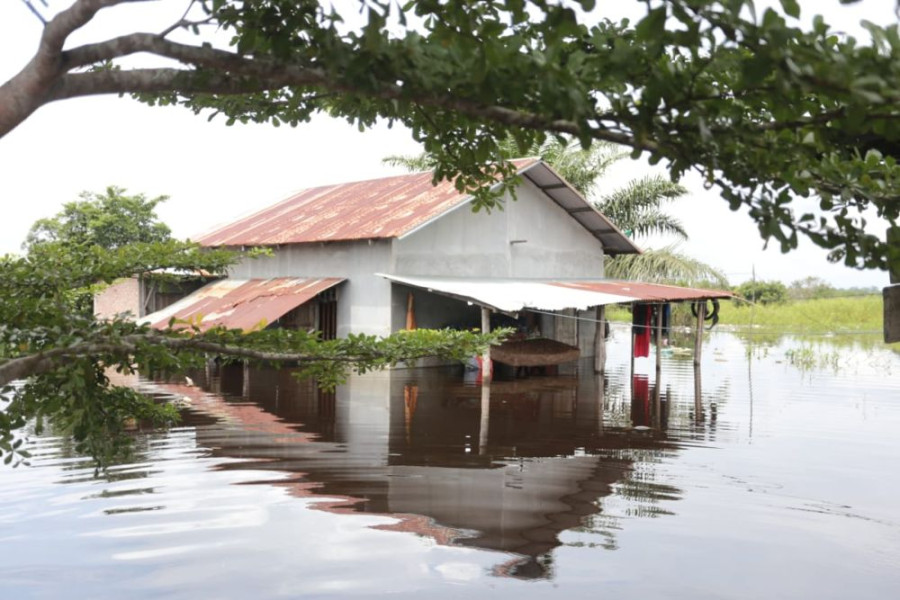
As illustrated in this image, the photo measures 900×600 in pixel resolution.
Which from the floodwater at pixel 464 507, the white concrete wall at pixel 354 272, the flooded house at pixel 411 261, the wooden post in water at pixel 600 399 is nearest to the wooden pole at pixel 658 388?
the floodwater at pixel 464 507

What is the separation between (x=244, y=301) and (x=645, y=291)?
361 inches

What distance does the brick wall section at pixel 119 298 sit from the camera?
22.5 m

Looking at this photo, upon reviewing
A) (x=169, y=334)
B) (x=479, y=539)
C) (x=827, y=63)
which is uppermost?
(x=827, y=63)

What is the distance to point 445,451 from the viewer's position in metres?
9.16

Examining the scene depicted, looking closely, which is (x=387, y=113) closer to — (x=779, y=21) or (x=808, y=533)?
(x=779, y=21)

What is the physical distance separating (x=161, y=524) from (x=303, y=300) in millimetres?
11489

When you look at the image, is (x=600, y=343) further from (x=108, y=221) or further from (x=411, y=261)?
(x=108, y=221)

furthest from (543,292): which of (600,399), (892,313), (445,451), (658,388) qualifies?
(892,313)

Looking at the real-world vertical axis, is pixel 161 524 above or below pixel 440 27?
below

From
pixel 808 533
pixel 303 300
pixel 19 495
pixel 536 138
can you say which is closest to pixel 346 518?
pixel 19 495

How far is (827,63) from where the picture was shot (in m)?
2.09

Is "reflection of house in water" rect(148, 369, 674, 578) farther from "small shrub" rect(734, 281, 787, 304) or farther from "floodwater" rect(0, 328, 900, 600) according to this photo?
"small shrub" rect(734, 281, 787, 304)

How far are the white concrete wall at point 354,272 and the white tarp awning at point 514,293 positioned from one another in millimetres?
662

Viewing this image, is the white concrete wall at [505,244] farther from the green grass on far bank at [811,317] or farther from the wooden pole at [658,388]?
the green grass on far bank at [811,317]
